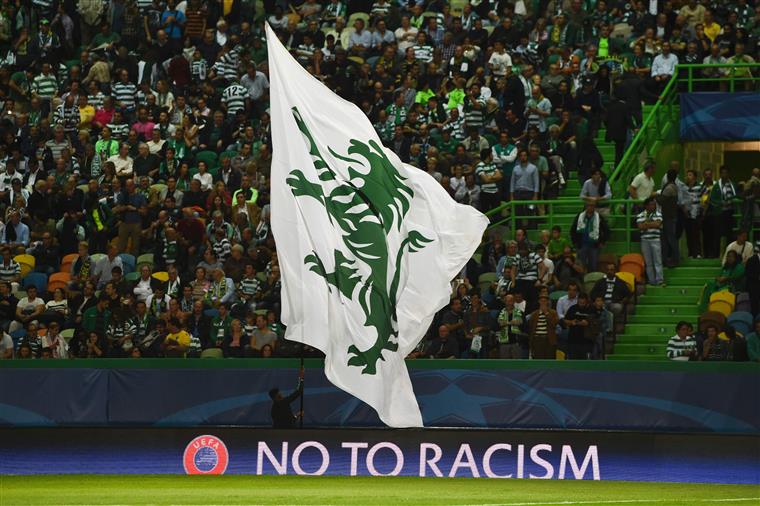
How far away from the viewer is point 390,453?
811 inches

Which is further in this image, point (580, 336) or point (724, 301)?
point (724, 301)

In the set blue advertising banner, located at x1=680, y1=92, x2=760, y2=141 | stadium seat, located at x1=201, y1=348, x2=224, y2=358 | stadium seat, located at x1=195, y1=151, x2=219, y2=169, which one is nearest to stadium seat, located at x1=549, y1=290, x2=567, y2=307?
stadium seat, located at x1=201, y1=348, x2=224, y2=358

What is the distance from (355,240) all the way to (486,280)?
8.29 metres

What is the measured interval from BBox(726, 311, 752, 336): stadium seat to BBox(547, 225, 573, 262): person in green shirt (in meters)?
3.56

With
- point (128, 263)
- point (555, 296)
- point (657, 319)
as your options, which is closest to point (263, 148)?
point (128, 263)

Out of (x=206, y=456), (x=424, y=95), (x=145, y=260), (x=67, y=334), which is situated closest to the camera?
(x=206, y=456)

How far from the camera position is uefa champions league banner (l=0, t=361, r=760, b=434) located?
2142 centimetres

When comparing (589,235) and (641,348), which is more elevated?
(589,235)

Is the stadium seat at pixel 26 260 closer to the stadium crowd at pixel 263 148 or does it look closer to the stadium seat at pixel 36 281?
the stadium crowd at pixel 263 148

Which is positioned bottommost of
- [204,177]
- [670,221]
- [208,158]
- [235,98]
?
[670,221]

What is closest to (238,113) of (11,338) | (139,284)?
(139,284)

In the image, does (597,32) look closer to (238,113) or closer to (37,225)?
(238,113)

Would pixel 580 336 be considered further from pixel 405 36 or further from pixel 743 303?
pixel 405 36

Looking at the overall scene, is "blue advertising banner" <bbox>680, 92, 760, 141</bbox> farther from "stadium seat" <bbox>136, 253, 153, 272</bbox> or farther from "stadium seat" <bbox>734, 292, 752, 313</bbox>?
"stadium seat" <bbox>136, 253, 153, 272</bbox>
